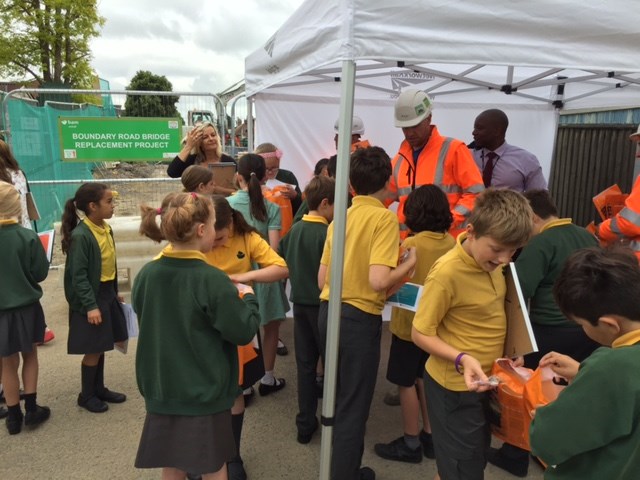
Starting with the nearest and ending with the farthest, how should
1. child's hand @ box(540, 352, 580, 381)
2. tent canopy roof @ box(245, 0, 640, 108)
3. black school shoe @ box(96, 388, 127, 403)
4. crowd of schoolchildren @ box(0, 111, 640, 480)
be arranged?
crowd of schoolchildren @ box(0, 111, 640, 480) → child's hand @ box(540, 352, 580, 381) → tent canopy roof @ box(245, 0, 640, 108) → black school shoe @ box(96, 388, 127, 403)

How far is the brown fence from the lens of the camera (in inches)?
238

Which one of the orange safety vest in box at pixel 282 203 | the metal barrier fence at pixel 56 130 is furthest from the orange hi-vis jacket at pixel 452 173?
the metal barrier fence at pixel 56 130

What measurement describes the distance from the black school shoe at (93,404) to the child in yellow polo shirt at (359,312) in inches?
73.6

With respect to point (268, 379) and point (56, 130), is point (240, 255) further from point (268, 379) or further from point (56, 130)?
point (56, 130)

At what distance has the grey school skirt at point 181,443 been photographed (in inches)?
78.0

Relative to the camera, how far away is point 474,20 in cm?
200

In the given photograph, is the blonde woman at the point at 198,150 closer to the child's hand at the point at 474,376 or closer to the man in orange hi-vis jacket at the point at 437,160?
the man in orange hi-vis jacket at the point at 437,160

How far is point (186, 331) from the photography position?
188 cm

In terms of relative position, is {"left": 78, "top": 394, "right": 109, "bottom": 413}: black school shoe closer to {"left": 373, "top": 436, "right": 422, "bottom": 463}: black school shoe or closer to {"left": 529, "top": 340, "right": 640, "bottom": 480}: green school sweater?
{"left": 373, "top": 436, "right": 422, "bottom": 463}: black school shoe

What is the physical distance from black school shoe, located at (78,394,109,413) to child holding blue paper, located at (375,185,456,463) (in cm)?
194

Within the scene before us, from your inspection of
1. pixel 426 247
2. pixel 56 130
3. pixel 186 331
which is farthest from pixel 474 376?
pixel 56 130

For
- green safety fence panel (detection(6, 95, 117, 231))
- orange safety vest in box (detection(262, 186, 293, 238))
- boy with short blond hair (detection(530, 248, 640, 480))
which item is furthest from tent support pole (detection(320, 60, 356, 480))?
green safety fence panel (detection(6, 95, 117, 231))

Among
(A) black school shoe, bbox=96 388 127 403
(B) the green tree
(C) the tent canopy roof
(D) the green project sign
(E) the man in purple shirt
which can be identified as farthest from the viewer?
(B) the green tree

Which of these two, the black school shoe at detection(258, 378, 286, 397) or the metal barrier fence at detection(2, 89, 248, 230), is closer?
the black school shoe at detection(258, 378, 286, 397)
